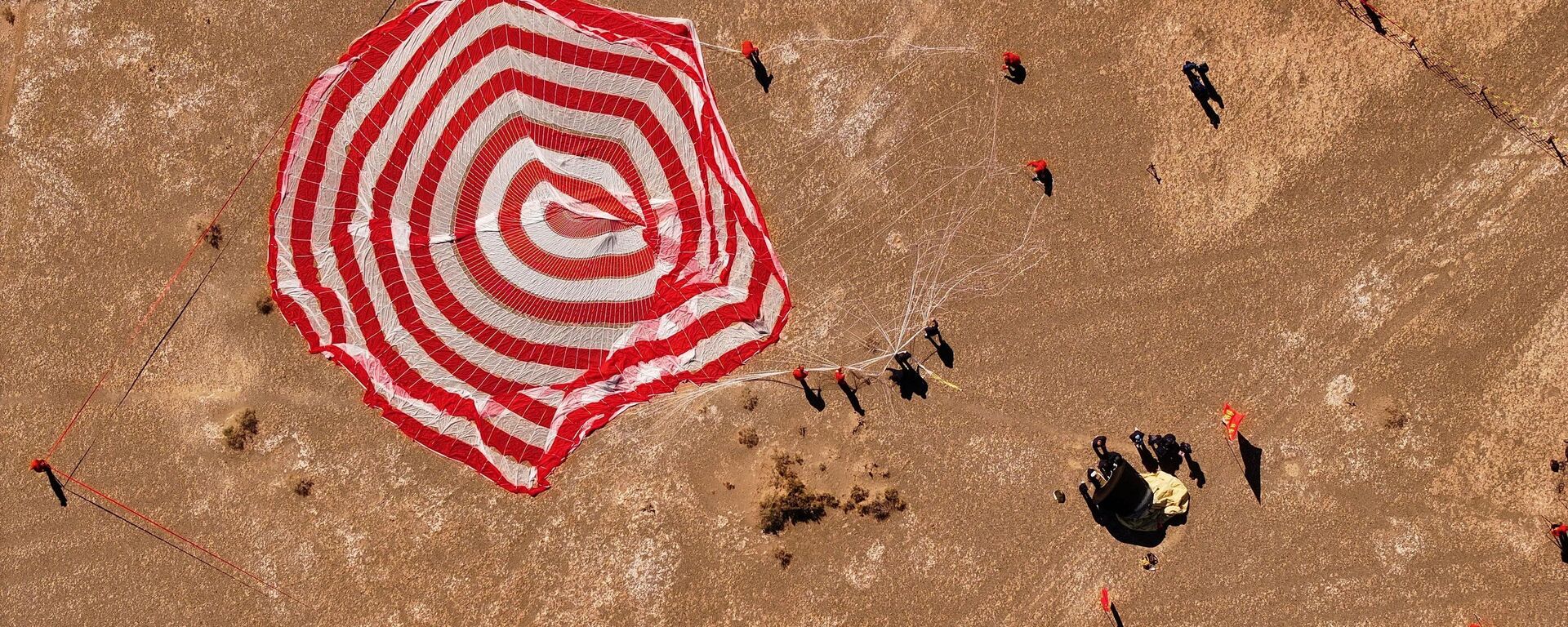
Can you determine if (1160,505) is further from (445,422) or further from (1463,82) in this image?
(445,422)

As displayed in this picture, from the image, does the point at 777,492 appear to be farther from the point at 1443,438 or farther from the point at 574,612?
the point at 1443,438

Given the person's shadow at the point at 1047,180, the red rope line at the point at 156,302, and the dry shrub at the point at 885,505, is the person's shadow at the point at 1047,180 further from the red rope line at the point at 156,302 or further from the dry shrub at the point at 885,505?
the red rope line at the point at 156,302

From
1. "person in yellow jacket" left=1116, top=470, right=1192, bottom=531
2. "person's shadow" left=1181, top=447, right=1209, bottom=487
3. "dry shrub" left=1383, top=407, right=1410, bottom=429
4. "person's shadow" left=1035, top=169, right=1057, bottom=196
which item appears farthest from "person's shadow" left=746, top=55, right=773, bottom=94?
"dry shrub" left=1383, top=407, right=1410, bottom=429

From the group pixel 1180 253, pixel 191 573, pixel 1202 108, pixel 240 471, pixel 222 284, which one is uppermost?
pixel 1202 108

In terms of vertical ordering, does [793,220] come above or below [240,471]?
above

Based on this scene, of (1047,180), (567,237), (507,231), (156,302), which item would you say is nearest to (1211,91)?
(1047,180)

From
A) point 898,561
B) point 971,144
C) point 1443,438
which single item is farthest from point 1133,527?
point 971,144
